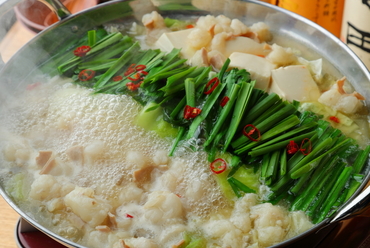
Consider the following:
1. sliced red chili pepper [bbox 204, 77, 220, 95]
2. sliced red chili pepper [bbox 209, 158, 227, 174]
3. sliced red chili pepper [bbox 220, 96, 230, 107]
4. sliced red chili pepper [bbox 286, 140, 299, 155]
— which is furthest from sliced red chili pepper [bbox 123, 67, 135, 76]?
sliced red chili pepper [bbox 286, 140, 299, 155]

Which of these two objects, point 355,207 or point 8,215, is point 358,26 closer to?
point 355,207

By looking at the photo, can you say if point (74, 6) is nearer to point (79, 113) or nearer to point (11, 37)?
point (11, 37)

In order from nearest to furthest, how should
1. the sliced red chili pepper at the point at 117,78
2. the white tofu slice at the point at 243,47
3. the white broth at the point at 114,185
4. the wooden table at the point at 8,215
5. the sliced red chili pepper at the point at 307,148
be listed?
the white broth at the point at 114,185
the sliced red chili pepper at the point at 307,148
the wooden table at the point at 8,215
the sliced red chili pepper at the point at 117,78
the white tofu slice at the point at 243,47

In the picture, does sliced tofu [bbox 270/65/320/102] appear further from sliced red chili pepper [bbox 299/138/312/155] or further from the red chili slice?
the red chili slice

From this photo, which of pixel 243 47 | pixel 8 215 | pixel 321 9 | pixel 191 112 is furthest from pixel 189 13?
pixel 8 215

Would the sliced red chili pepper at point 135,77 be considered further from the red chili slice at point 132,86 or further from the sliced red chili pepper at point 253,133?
the sliced red chili pepper at point 253,133

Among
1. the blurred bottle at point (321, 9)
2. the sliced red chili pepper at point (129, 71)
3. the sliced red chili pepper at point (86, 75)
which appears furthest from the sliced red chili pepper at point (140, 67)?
the blurred bottle at point (321, 9)
